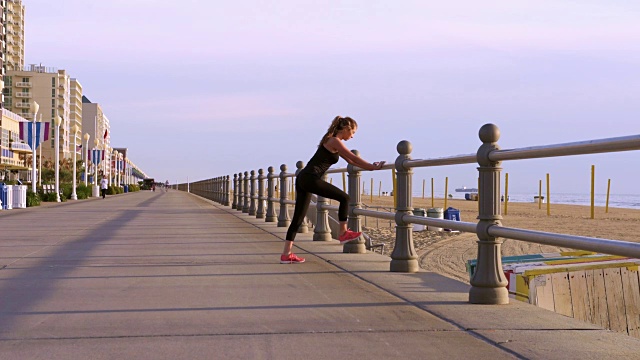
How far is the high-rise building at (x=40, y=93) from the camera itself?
154 m

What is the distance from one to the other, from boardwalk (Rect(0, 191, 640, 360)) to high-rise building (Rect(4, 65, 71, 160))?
153 m

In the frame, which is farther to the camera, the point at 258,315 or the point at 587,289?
the point at 587,289

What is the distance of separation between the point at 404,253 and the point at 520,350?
141 inches

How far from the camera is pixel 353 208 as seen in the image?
32.4 feet

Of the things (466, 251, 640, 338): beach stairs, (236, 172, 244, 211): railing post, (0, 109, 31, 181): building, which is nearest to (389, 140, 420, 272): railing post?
(466, 251, 640, 338): beach stairs

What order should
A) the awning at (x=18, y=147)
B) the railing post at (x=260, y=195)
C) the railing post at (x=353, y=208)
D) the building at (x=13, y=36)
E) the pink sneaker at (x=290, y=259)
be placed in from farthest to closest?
the building at (x=13, y=36) < the awning at (x=18, y=147) < the railing post at (x=260, y=195) < the railing post at (x=353, y=208) < the pink sneaker at (x=290, y=259)

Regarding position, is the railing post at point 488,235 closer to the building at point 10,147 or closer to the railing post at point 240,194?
the railing post at point 240,194

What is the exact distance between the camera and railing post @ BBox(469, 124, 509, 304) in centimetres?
584

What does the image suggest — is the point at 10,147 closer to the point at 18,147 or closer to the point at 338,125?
the point at 18,147

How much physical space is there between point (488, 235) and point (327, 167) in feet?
9.88

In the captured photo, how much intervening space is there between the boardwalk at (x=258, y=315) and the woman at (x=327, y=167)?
0.35m

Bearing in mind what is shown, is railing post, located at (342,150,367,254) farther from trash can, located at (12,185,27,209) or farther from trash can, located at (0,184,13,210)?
trash can, located at (12,185,27,209)

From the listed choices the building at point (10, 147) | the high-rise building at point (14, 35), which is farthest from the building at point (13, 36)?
the building at point (10, 147)

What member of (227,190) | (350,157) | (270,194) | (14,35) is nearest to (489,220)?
(350,157)
